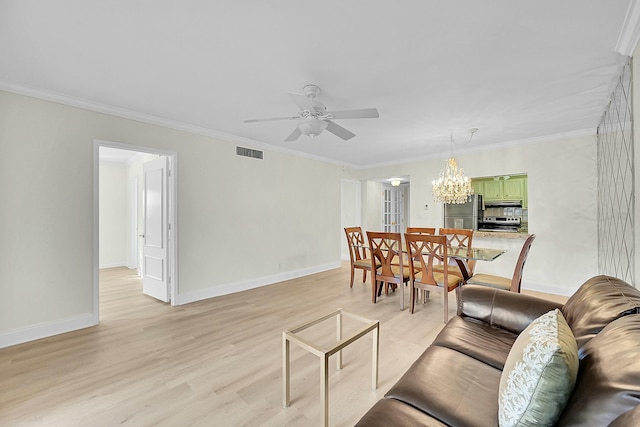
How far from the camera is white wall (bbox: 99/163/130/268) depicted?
5.96 m

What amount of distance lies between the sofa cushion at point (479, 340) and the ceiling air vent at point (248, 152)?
3.77 meters

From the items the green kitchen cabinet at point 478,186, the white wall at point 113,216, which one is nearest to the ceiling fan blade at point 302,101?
the green kitchen cabinet at point 478,186

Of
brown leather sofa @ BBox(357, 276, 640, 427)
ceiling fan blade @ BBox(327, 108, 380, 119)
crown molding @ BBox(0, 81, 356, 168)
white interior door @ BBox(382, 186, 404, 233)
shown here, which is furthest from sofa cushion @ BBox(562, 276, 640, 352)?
white interior door @ BBox(382, 186, 404, 233)

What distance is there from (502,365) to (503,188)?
499 cm

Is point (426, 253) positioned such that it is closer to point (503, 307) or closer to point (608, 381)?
point (503, 307)

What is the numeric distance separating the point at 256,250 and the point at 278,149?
1.86 metres

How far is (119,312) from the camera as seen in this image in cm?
340

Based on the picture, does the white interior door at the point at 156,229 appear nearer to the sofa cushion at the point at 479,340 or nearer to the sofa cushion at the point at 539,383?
the sofa cushion at the point at 479,340

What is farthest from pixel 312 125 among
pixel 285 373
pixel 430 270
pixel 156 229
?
pixel 156 229

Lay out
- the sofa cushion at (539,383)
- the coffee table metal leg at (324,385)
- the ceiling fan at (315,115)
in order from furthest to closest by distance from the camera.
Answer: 1. the ceiling fan at (315,115)
2. the coffee table metal leg at (324,385)
3. the sofa cushion at (539,383)

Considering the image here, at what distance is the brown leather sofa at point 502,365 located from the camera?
78 cm

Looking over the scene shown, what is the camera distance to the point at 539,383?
0.90 metres

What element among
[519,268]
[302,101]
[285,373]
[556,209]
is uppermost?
[302,101]

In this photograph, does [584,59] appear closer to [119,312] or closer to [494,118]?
[494,118]
